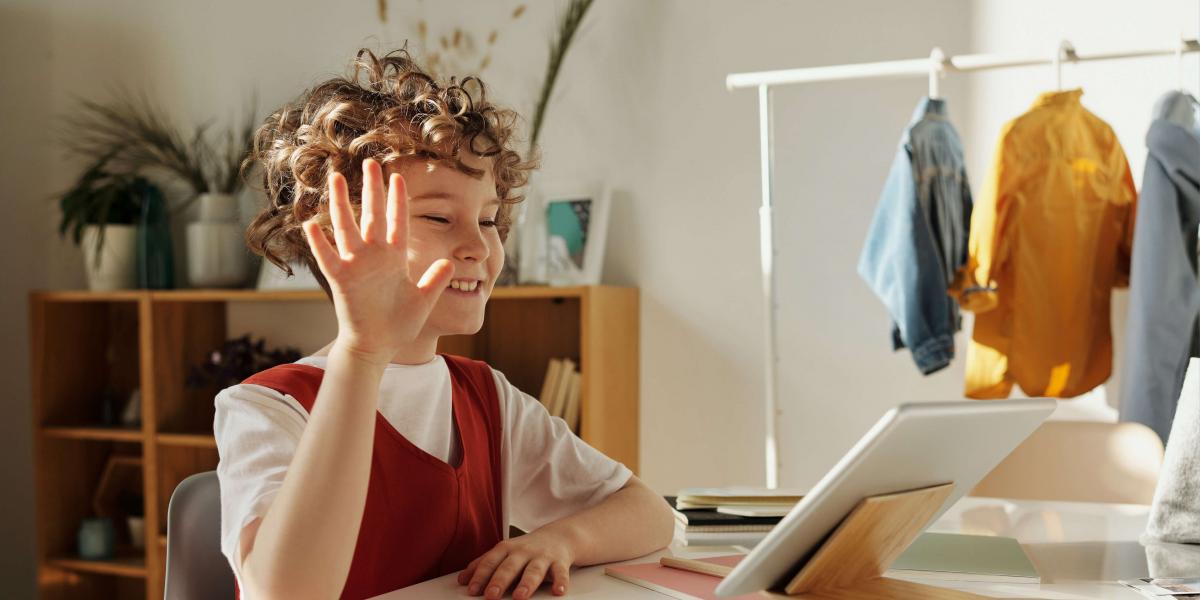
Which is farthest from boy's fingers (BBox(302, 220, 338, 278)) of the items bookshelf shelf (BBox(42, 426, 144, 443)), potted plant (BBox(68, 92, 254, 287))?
bookshelf shelf (BBox(42, 426, 144, 443))

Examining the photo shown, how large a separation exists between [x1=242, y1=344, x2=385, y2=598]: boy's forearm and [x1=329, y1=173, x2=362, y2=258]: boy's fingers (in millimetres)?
86

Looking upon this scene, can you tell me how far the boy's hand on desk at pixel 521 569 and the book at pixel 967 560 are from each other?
331 millimetres

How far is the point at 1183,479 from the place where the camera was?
1270 millimetres

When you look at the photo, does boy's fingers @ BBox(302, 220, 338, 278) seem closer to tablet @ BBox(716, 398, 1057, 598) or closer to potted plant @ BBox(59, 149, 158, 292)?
tablet @ BBox(716, 398, 1057, 598)

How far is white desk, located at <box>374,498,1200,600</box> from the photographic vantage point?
1.03 metres

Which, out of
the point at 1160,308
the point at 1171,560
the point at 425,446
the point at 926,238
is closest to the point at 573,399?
the point at 926,238

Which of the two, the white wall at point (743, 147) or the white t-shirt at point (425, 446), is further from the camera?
the white wall at point (743, 147)

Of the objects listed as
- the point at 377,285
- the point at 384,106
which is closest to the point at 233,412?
the point at 377,285

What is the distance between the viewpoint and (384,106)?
1245 mm

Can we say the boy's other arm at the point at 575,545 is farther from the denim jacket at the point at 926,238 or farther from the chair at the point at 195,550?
the denim jacket at the point at 926,238

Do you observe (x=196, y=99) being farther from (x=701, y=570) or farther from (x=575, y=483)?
(x=701, y=570)

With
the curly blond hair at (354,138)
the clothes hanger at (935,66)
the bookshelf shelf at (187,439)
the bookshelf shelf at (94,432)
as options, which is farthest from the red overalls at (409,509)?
the bookshelf shelf at (94,432)

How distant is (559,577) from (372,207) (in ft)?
1.29

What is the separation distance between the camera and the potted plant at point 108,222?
3.32 meters
